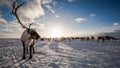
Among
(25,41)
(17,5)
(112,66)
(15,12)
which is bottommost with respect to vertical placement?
(112,66)

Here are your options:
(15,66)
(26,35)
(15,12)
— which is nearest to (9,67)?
(15,66)

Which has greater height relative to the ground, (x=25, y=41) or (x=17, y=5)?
(x=17, y=5)

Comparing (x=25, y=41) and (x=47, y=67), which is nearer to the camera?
(x=47, y=67)

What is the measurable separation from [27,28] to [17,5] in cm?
192

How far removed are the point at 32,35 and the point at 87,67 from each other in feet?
15.4

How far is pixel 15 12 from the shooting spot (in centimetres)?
877

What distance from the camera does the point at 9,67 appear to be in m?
6.80

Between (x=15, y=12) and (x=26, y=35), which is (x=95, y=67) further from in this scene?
(x=15, y=12)

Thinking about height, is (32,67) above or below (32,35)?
below

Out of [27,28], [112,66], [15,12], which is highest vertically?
[15,12]

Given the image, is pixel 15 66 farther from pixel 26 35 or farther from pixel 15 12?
pixel 15 12

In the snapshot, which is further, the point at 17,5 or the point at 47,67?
the point at 17,5

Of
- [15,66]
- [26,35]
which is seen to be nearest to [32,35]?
[26,35]

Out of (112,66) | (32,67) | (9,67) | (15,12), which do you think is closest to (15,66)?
(9,67)
